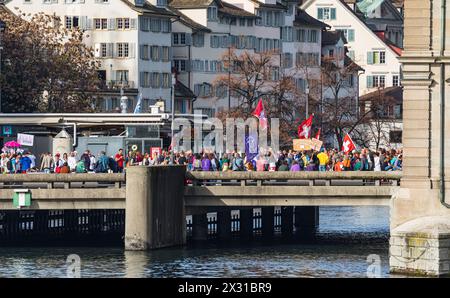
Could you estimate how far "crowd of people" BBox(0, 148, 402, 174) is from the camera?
271 feet

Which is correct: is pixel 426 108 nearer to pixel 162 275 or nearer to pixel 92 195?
pixel 162 275

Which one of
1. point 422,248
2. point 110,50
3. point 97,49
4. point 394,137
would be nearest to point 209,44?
point 110,50

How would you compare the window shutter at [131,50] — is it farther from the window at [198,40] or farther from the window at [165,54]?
the window at [198,40]

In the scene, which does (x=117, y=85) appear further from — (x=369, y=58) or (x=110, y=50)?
(x=369, y=58)

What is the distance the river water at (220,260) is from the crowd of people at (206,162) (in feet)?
9.72

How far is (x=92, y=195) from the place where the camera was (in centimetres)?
7862

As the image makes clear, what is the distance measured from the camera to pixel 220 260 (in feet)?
246

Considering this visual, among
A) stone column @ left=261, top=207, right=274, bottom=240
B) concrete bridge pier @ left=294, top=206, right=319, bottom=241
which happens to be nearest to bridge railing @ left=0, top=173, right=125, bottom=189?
stone column @ left=261, top=207, right=274, bottom=240

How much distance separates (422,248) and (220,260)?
14.7 metres

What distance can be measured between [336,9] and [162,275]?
431 ft

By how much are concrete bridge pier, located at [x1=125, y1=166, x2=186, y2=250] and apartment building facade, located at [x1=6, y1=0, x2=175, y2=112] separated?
7081cm

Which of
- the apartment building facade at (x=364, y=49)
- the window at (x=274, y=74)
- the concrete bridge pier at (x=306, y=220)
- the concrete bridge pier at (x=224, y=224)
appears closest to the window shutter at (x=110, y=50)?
the window at (x=274, y=74)

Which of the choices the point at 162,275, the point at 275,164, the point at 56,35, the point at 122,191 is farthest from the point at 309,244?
the point at 56,35

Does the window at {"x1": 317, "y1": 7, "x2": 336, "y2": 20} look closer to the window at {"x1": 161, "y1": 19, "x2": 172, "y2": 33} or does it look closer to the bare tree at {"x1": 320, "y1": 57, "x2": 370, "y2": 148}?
the bare tree at {"x1": 320, "y1": 57, "x2": 370, "y2": 148}
